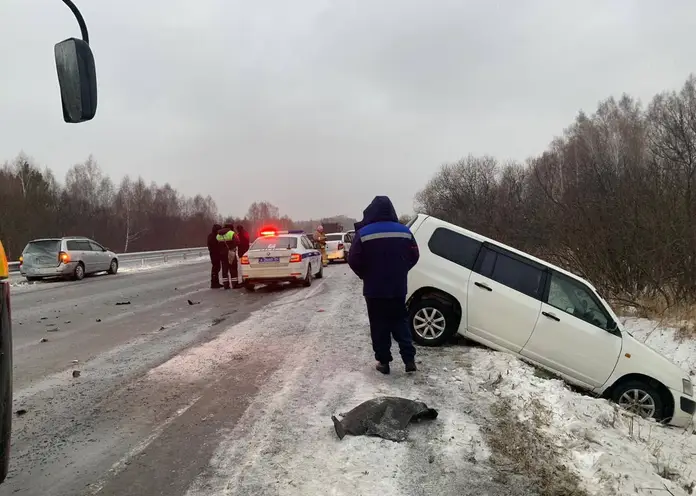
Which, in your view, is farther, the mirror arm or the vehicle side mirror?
the mirror arm

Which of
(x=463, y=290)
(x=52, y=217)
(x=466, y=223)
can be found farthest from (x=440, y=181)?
(x=463, y=290)

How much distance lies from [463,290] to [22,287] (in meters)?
17.0

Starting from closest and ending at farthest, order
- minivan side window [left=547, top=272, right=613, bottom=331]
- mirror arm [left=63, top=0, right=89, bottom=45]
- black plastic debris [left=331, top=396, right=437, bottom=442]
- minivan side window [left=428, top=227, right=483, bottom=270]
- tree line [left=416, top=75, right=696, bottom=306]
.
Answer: mirror arm [left=63, top=0, right=89, bottom=45] < black plastic debris [left=331, top=396, right=437, bottom=442] < minivan side window [left=547, top=272, right=613, bottom=331] < minivan side window [left=428, top=227, right=483, bottom=270] < tree line [left=416, top=75, right=696, bottom=306]

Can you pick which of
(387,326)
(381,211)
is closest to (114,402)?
(387,326)

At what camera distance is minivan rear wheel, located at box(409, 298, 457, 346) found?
709 centimetres

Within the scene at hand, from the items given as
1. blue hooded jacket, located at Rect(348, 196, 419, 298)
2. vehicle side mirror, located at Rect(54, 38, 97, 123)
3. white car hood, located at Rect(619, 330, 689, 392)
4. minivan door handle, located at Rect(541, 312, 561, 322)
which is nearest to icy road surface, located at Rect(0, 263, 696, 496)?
white car hood, located at Rect(619, 330, 689, 392)

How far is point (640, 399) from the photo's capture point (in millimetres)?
6156

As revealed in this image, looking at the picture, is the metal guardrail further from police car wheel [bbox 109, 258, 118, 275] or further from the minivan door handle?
the minivan door handle

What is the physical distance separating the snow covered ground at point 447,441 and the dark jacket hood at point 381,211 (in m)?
1.78

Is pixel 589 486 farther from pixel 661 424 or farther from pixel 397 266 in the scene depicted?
pixel 661 424

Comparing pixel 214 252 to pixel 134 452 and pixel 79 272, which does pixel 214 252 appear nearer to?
pixel 79 272

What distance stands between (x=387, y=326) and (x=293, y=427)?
5.92 feet

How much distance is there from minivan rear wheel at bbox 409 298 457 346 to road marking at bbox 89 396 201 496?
350cm

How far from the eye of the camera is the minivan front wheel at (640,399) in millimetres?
6055
